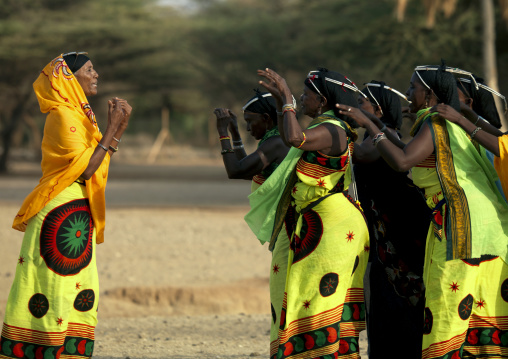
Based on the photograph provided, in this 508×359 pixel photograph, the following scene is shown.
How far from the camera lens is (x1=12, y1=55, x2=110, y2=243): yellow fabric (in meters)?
4.36

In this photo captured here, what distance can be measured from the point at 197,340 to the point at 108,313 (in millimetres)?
1801

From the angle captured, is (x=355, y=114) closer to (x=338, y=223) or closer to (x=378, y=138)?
(x=378, y=138)

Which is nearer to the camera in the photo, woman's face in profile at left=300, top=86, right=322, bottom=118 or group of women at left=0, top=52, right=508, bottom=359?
group of women at left=0, top=52, right=508, bottom=359

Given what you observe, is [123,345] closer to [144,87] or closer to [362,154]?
[362,154]

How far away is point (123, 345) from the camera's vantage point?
5906mm

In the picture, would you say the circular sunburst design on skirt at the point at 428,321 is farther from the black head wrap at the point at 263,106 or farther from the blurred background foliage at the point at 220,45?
the blurred background foliage at the point at 220,45

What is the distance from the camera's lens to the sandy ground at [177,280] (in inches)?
237

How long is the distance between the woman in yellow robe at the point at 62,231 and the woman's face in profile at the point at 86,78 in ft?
0.12

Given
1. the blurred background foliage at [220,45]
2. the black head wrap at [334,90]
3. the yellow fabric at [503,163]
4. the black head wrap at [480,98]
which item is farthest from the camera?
the blurred background foliage at [220,45]

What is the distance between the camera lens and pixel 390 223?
4.66m

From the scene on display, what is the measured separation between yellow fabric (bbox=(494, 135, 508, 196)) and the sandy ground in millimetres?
1952

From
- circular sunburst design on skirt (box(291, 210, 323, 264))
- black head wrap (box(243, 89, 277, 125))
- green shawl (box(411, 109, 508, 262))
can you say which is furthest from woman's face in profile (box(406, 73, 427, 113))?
black head wrap (box(243, 89, 277, 125))

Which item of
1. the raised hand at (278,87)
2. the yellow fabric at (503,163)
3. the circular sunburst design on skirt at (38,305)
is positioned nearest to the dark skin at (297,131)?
the raised hand at (278,87)

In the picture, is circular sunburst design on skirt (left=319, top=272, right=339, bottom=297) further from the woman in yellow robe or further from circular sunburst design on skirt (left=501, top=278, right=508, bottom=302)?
the woman in yellow robe
